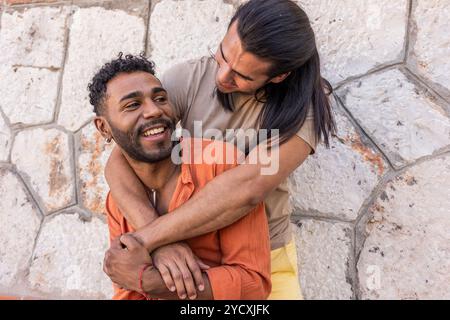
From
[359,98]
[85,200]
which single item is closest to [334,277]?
[359,98]

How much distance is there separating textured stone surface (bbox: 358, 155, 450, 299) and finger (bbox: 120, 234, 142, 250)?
114cm

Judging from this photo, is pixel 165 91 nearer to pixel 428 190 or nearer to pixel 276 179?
pixel 276 179

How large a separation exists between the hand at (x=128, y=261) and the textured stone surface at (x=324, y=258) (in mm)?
993

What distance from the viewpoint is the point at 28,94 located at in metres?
2.87

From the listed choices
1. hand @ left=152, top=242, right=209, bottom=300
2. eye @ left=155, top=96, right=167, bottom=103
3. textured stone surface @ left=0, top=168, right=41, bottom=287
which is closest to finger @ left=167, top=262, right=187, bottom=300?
hand @ left=152, top=242, right=209, bottom=300

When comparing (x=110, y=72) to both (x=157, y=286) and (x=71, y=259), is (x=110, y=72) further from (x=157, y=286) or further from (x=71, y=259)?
(x=71, y=259)

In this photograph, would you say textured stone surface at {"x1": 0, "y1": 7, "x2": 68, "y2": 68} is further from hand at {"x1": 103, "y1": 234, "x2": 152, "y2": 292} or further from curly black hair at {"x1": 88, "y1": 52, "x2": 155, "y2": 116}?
hand at {"x1": 103, "y1": 234, "x2": 152, "y2": 292}

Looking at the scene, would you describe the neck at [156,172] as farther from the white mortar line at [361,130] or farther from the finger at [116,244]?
the white mortar line at [361,130]

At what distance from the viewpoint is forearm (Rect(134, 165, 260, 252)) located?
1582 millimetres

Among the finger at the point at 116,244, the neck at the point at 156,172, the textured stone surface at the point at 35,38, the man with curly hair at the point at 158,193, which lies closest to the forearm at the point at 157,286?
the man with curly hair at the point at 158,193

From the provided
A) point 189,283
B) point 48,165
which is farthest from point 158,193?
point 48,165

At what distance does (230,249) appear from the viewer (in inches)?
64.0

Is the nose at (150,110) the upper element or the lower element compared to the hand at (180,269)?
upper

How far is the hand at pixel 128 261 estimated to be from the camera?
1.59 m
